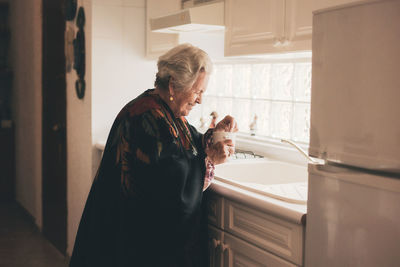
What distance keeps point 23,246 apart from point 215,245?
2472mm

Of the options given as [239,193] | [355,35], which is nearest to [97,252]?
[239,193]

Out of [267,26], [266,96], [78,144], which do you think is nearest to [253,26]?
[267,26]

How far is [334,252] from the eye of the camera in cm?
130

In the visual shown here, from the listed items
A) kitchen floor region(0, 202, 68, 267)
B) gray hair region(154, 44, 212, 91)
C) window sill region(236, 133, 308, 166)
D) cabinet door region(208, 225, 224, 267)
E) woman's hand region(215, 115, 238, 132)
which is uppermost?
gray hair region(154, 44, 212, 91)

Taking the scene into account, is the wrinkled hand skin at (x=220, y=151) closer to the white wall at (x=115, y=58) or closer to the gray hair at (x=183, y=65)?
the gray hair at (x=183, y=65)

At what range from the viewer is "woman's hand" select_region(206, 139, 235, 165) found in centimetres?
182

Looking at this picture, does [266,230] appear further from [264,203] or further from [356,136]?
[356,136]

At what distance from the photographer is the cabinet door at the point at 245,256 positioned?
1676 millimetres

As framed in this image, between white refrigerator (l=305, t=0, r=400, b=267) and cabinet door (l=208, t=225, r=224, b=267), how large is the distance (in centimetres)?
64

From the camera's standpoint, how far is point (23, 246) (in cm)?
389

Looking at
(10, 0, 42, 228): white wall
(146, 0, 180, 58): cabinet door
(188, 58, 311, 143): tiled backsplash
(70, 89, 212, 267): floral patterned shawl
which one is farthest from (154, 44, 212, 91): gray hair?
(10, 0, 42, 228): white wall

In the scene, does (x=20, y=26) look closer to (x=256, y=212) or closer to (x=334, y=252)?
(x=256, y=212)

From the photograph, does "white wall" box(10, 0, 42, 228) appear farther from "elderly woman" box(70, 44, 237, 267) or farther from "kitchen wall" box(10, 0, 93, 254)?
"elderly woman" box(70, 44, 237, 267)

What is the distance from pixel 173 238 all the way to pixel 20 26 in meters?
3.77
